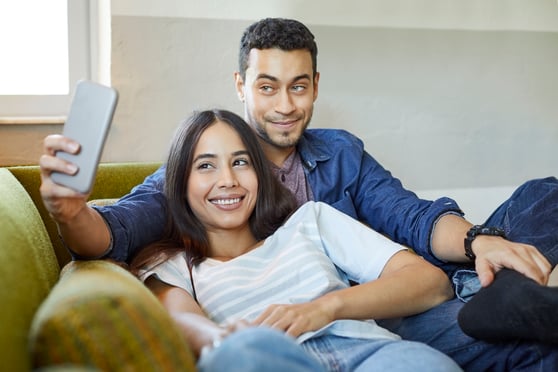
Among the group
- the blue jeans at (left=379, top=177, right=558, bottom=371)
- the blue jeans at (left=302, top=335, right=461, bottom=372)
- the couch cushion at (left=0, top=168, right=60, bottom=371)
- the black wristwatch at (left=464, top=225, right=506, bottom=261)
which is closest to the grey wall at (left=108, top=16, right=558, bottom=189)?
the couch cushion at (left=0, top=168, right=60, bottom=371)

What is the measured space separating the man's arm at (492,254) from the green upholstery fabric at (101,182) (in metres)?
0.86

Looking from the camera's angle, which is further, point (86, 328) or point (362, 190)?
point (362, 190)

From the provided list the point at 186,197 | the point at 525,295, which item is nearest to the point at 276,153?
the point at 186,197

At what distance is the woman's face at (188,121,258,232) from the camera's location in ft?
5.15

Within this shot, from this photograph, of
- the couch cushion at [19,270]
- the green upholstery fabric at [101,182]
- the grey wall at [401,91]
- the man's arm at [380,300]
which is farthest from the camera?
the grey wall at [401,91]

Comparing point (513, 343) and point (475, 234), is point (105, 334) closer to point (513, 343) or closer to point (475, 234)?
point (513, 343)

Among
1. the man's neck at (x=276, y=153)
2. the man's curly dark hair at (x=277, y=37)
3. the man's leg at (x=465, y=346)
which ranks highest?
the man's curly dark hair at (x=277, y=37)

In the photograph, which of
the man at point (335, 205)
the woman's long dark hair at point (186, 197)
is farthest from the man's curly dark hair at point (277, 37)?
the woman's long dark hair at point (186, 197)

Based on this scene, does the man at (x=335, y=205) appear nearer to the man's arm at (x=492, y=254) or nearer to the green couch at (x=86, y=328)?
the man's arm at (x=492, y=254)

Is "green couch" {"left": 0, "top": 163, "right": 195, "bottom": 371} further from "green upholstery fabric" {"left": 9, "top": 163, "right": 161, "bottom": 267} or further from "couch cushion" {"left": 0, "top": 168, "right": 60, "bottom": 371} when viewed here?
"green upholstery fabric" {"left": 9, "top": 163, "right": 161, "bottom": 267}

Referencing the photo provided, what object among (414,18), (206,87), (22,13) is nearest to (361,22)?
(414,18)

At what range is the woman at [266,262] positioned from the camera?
1337 mm

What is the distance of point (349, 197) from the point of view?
1.86 metres

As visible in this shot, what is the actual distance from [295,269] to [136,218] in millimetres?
345
